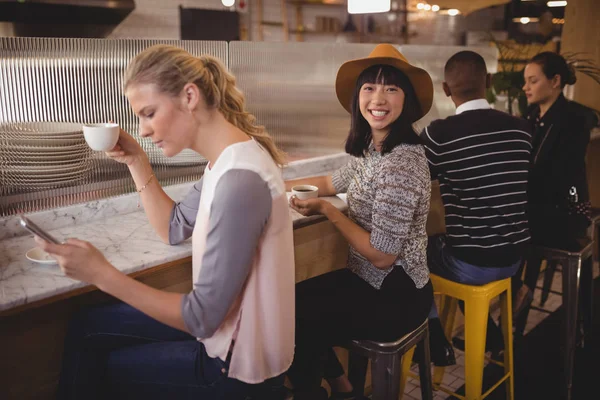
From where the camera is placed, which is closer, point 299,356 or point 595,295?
point 299,356

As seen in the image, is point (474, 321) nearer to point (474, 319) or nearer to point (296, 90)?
point (474, 319)

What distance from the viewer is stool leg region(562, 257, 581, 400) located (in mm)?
2447

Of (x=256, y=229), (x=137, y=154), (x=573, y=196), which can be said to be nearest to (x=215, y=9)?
(x=573, y=196)

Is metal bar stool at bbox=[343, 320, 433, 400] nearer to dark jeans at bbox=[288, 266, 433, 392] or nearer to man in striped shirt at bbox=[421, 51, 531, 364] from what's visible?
dark jeans at bbox=[288, 266, 433, 392]

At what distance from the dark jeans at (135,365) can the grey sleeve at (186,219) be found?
0.79 ft

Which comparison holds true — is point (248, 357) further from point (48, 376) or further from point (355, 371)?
point (355, 371)

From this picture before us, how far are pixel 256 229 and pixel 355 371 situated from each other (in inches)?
47.8

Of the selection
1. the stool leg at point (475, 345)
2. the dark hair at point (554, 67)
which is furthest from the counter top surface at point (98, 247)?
the dark hair at point (554, 67)

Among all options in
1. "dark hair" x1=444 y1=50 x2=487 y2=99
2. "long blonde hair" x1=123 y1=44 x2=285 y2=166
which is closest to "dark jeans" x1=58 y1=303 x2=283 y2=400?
"long blonde hair" x1=123 y1=44 x2=285 y2=166

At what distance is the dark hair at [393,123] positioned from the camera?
1752mm

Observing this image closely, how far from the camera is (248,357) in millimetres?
1242

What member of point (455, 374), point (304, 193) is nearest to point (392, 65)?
point (304, 193)

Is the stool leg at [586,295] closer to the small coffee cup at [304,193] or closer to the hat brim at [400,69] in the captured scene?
the hat brim at [400,69]

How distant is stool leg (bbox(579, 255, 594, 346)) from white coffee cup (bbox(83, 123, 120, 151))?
2.55 metres
